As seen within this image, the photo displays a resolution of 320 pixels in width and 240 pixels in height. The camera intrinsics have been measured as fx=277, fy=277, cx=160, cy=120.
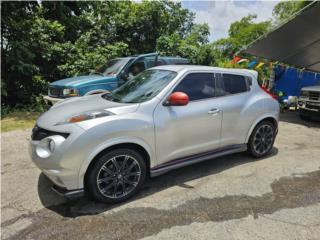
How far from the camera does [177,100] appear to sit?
376cm

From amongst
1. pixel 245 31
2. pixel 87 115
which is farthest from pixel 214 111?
pixel 245 31

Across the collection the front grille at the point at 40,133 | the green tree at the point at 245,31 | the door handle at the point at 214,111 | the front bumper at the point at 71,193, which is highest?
the green tree at the point at 245,31

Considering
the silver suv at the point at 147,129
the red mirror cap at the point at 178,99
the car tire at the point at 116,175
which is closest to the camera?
the silver suv at the point at 147,129

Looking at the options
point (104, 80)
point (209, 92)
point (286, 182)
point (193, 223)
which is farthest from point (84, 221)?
point (104, 80)

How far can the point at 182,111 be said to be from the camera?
13.0 feet

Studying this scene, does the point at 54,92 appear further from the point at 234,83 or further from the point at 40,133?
the point at 234,83

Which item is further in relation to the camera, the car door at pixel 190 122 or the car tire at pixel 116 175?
the car door at pixel 190 122

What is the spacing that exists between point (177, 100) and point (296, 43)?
7.57m

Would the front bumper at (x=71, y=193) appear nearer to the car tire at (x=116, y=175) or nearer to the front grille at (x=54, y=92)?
the car tire at (x=116, y=175)

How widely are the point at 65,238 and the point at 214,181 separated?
228 cm

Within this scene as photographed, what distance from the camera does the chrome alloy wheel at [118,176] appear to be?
3.44m

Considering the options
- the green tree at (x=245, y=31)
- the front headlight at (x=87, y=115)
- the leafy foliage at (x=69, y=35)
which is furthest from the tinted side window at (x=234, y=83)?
the green tree at (x=245, y=31)

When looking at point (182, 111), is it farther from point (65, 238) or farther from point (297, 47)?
point (297, 47)

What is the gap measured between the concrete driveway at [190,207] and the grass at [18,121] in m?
2.67
